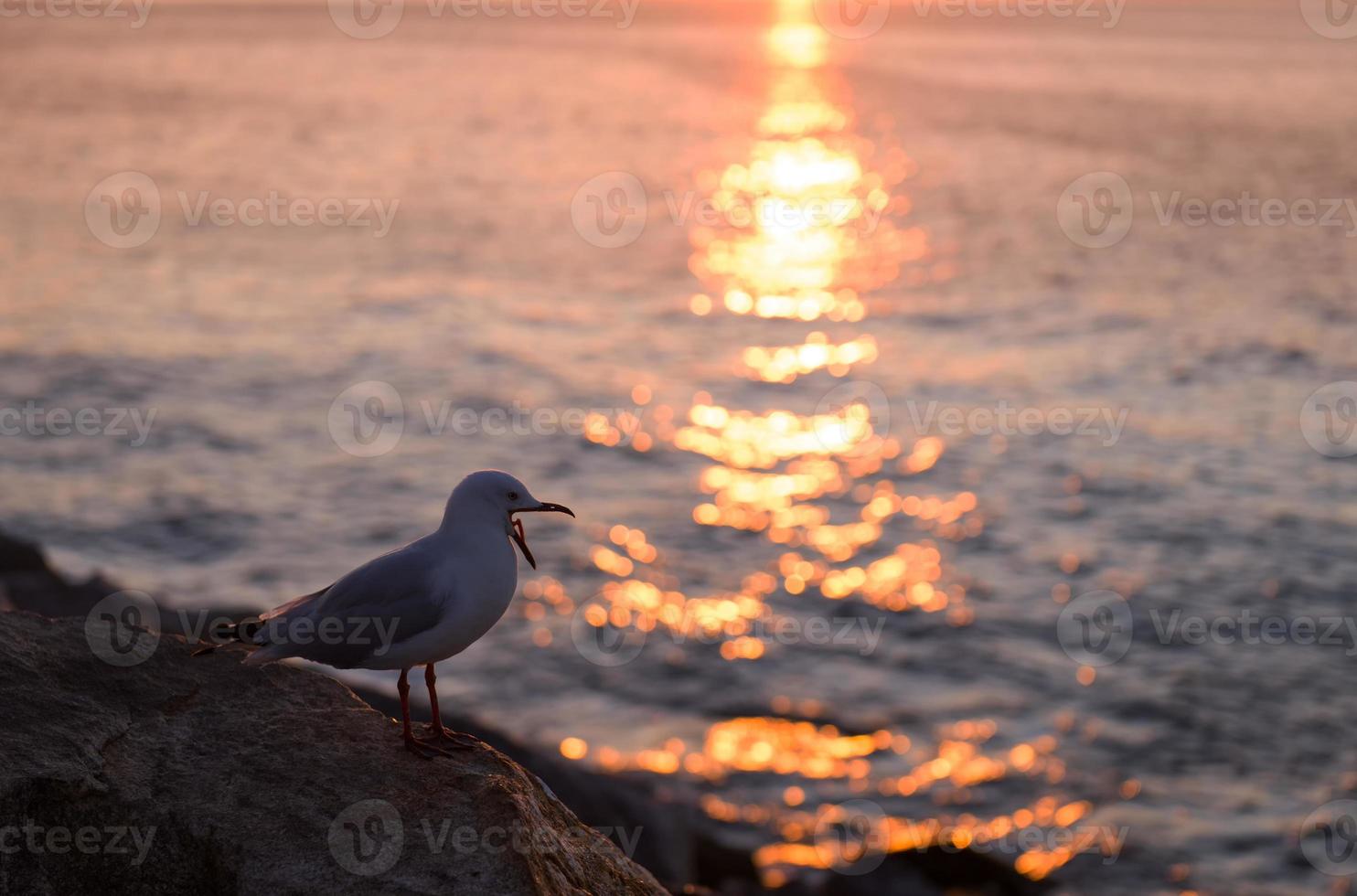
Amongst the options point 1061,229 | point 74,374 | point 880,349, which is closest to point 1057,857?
point 880,349

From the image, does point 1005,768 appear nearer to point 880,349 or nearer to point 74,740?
point 74,740

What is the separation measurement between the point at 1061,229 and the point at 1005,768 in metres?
30.0

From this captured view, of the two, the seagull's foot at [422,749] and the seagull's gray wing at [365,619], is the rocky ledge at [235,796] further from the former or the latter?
the seagull's gray wing at [365,619]

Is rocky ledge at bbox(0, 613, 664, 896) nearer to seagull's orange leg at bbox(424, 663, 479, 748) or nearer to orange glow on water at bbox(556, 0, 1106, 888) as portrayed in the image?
seagull's orange leg at bbox(424, 663, 479, 748)

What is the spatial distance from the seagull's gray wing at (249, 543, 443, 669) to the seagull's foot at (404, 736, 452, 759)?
47 centimetres

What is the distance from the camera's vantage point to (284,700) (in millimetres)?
6945

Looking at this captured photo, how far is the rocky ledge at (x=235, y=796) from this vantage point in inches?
226

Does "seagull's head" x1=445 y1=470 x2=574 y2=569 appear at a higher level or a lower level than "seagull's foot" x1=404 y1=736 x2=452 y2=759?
higher

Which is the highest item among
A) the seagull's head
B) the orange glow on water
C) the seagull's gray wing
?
the seagull's head

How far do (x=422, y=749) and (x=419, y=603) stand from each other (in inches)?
29.7

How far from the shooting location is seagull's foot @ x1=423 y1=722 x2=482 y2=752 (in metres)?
6.86

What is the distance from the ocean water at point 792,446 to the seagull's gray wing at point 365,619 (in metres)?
7.63

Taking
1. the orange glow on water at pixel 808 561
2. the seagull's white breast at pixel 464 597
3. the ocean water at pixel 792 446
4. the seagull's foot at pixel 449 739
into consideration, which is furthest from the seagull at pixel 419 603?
the ocean water at pixel 792 446

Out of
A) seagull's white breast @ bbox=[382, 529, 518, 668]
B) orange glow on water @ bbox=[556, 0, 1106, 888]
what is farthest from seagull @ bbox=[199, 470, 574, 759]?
orange glow on water @ bbox=[556, 0, 1106, 888]
